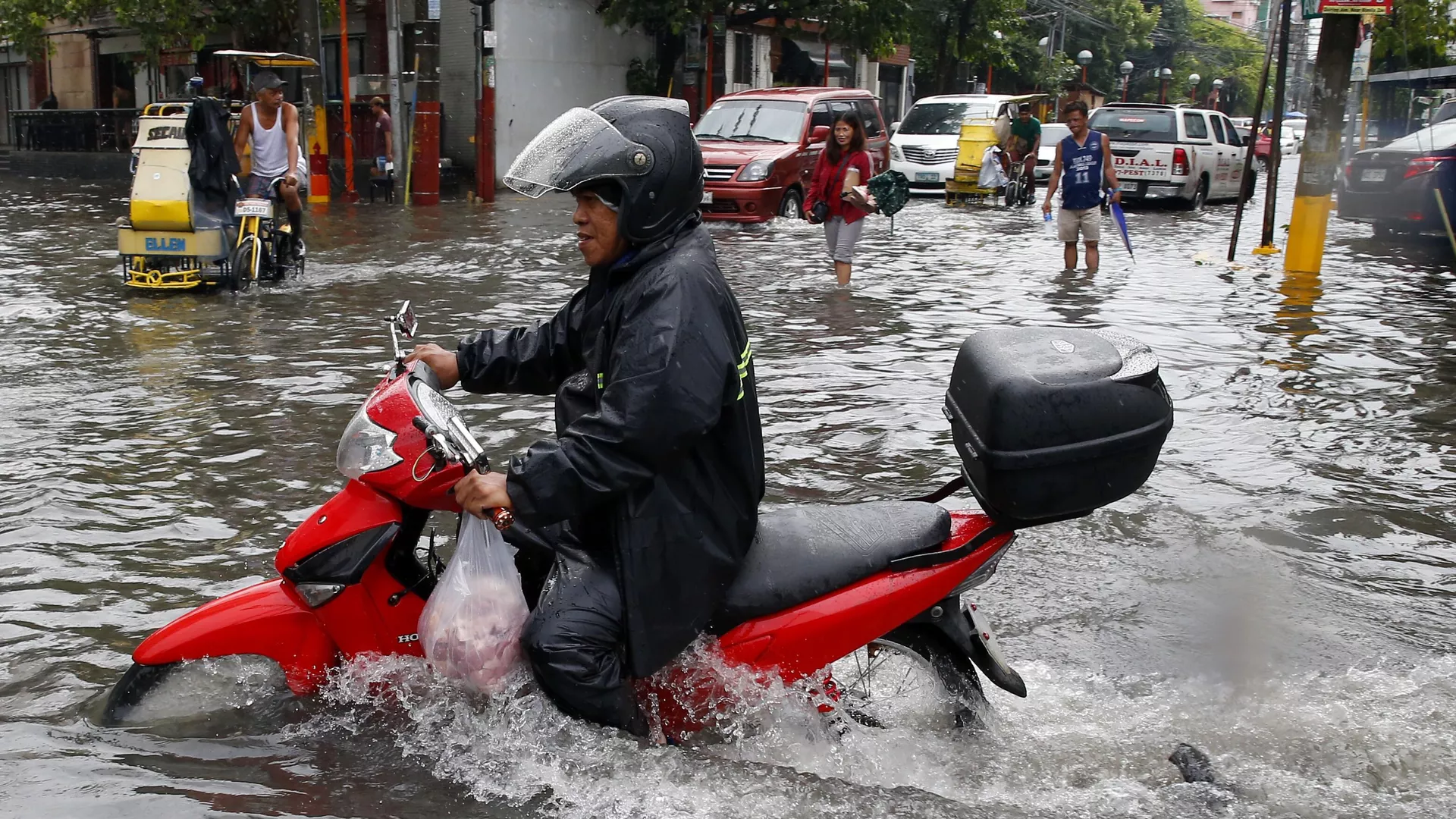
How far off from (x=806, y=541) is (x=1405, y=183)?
16271mm

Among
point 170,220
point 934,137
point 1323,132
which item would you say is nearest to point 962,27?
point 934,137

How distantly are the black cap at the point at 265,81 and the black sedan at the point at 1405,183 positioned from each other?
42.6ft

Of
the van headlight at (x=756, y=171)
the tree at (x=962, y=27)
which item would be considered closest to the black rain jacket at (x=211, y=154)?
the van headlight at (x=756, y=171)

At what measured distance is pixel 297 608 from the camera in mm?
3062

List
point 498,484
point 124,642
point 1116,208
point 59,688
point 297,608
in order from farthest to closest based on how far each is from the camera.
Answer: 1. point 1116,208
2. point 124,642
3. point 59,688
4. point 297,608
5. point 498,484

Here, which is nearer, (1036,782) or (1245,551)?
(1036,782)

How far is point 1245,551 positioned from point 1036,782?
7.36ft

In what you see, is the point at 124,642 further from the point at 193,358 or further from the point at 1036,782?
the point at 193,358

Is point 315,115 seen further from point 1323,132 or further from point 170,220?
point 1323,132

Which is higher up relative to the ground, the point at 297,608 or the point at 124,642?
the point at 297,608

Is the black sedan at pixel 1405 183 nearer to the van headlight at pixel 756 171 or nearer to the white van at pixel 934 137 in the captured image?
the white van at pixel 934 137

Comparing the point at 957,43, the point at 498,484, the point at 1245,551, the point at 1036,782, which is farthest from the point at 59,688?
the point at 957,43

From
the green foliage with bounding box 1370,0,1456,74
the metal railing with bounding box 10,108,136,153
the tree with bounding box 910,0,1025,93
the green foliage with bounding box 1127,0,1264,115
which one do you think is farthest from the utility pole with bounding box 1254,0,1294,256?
the green foliage with bounding box 1127,0,1264,115

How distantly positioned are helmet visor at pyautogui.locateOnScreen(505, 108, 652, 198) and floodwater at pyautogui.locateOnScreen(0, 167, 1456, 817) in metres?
1.16
